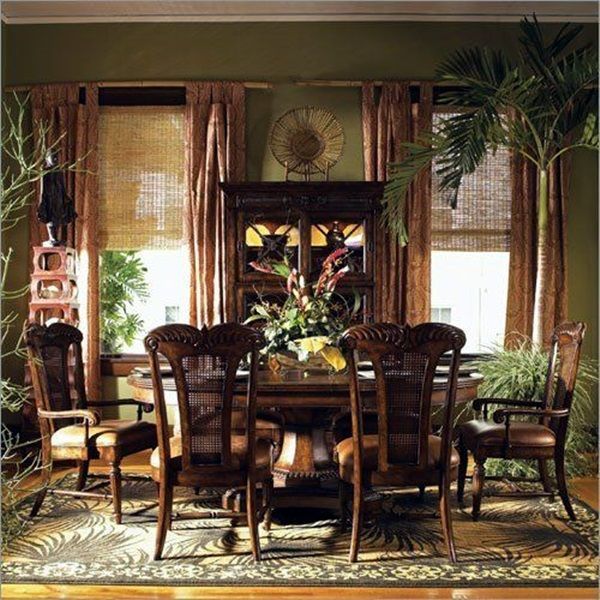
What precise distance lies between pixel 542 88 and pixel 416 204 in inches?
51.0

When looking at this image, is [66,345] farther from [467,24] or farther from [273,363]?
[467,24]

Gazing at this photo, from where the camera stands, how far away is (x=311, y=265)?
5.95 meters

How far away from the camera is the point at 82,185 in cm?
642

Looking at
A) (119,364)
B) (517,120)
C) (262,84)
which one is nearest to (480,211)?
(517,120)

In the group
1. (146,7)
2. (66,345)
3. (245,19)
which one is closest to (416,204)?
(245,19)

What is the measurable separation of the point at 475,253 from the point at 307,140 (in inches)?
63.6

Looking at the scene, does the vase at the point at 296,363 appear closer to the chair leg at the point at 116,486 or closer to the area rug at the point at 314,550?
the area rug at the point at 314,550

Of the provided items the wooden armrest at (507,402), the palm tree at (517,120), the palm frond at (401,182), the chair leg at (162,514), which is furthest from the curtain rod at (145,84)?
the chair leg at (162,514)

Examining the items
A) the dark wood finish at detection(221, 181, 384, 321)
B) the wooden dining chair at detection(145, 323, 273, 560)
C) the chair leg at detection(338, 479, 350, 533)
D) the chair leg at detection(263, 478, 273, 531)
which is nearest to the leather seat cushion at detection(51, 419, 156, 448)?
the wooden dining chair at detection(145, 323, 273, 560)

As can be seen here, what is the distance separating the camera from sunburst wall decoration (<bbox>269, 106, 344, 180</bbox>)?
6406 millimetres

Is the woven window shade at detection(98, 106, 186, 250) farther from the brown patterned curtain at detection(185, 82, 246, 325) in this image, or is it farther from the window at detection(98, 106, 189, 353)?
the brown patterned curtain at detection(185, 82, 246, 325)

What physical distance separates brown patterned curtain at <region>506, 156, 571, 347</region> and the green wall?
16cm

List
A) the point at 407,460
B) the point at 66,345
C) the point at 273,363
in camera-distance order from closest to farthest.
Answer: the point at 407,460
the point at 273,363
the point at 66,345

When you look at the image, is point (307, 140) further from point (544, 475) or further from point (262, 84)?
point (544, 475)
